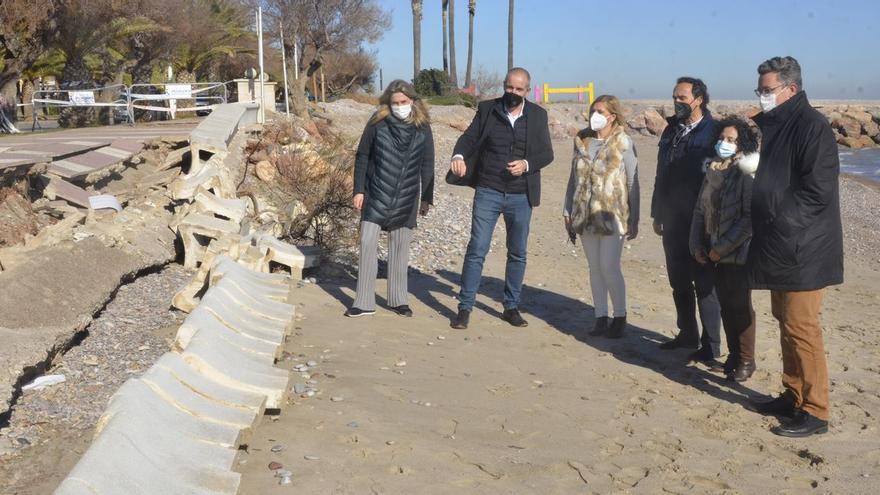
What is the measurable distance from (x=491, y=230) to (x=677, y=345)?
5.43 ft

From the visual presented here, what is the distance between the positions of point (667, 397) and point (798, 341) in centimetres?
100

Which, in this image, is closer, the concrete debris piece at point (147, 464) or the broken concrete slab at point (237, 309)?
the concrete debris piece at point (147, 464)

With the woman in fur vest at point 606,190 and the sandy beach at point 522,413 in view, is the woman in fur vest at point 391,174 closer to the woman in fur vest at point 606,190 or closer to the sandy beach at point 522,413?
the sandy beach at point 522,413

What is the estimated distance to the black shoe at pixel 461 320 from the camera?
7.59m

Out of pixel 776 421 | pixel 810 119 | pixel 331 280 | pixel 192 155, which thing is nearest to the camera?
pixel 810 119

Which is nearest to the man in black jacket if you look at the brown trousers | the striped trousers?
the striped trousers

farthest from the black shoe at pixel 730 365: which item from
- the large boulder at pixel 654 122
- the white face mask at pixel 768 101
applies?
the large boulder at pixel 654 122

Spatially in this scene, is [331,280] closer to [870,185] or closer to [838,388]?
[838,388]

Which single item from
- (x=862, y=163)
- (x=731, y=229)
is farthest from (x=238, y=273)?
(x=862, y=163)

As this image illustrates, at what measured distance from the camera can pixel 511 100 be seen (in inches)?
288

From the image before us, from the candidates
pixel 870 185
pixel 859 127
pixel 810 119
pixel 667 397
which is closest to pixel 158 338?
pixel 667 397

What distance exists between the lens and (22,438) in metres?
4.78

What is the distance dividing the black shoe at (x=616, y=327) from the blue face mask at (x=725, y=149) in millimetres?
1817

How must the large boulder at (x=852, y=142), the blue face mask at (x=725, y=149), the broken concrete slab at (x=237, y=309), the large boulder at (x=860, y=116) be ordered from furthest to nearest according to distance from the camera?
the large boulder at (x=860, y=116), the large boulder at (x=852, y=142), the broken concrete slab at (x=237, y=309), the blue face mask at (x=725, y=149)
